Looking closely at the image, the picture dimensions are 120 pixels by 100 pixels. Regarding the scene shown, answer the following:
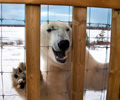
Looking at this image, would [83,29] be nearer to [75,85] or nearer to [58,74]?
[75,85]

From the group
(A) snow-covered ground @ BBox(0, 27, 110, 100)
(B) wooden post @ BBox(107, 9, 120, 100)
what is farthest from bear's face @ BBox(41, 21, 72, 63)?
(B) wooden post @ BBox(107, 9, 120, 100)

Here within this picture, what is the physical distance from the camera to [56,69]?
2127 mm

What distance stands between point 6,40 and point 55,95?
6.04 feet

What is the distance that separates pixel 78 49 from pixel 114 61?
1.21 ft

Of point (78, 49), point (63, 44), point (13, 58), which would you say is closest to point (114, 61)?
point (78, 49)

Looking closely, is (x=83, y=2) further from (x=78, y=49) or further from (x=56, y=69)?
(x=56, y=69)

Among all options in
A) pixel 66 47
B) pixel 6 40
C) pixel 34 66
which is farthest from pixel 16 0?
pixel 6 40

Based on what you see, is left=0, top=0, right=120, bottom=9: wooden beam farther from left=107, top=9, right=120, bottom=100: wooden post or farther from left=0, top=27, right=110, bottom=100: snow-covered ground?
left=0, top=27, right=110, bottom=100: snow-covered ground

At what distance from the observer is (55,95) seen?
212 cm

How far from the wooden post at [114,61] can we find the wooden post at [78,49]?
0.91ft

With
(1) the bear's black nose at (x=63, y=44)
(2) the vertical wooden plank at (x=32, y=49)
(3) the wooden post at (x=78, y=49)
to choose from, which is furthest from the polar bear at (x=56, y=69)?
(2) the vertical wooden plank at (x=32, y=49)

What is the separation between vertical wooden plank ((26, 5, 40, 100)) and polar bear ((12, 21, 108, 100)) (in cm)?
52

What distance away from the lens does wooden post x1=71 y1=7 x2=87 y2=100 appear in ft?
3.97

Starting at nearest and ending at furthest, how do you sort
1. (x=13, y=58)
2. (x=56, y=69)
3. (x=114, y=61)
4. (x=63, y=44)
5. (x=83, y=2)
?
1. (x=83, y=2)
2. (x=114, y=61)
3. (x=63, y=44)
4. (x=56, y=69)
5. (x=13, y=58)
